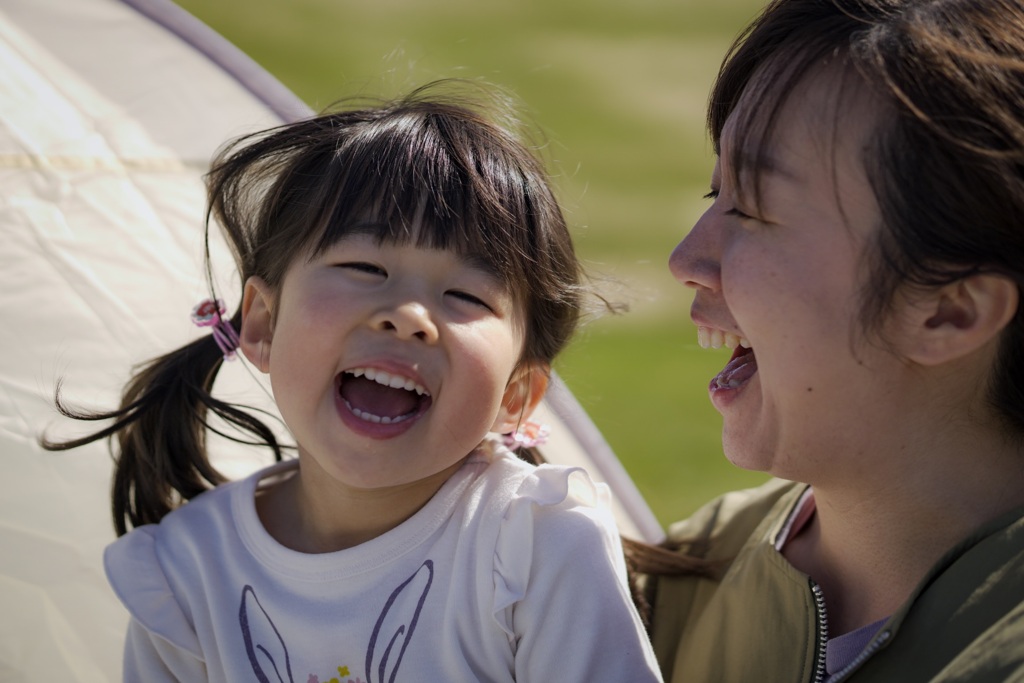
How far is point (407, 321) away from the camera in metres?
1.05

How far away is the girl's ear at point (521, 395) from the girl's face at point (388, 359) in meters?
0.10

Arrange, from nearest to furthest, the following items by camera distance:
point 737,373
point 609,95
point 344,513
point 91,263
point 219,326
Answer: point 737,373 < point 344,513 < point 219,326 < point 91,263 < point 609,95

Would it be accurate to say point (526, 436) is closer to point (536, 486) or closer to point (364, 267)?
point (536, 486)

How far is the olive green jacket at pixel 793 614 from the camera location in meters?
0.85

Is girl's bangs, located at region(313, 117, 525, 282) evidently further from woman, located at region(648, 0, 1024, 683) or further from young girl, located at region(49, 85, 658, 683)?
woman, located at region(648, 0, 1024, 683)

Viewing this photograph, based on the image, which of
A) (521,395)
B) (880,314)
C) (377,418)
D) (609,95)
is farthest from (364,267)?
(609,95)

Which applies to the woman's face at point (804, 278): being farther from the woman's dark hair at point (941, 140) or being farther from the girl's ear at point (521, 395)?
the girl's ear at point (521, 395)

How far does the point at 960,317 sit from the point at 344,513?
697 millimetres

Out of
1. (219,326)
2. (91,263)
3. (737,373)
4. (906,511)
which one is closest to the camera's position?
(906,511)

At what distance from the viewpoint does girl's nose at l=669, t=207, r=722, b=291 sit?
1.04 metres

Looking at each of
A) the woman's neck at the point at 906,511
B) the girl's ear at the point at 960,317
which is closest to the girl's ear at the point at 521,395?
the woman's neck at the point at 906,511

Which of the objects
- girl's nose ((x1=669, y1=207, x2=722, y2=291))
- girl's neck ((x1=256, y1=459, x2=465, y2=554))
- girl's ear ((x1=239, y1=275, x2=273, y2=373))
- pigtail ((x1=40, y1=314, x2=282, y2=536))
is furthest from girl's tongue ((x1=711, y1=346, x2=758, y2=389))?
pigtail ((x1=40, y1=314, x2=282, y2=536))

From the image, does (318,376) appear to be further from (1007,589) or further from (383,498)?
(1007,589)

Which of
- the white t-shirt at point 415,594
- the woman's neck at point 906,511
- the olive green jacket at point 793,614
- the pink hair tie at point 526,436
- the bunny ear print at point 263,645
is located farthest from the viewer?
the pink hair tie at point 526,436
